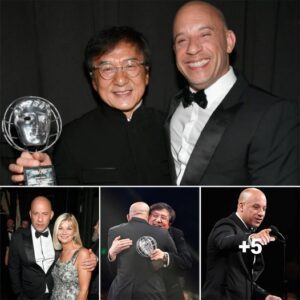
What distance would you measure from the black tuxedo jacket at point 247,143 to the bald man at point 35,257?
0.72 m

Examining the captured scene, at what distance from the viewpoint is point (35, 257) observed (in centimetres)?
263

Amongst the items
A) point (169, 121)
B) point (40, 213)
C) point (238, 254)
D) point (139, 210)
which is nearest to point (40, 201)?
point (40, 213)

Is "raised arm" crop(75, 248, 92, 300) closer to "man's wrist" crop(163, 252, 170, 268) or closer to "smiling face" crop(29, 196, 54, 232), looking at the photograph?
"smiling face" crop(29, 196, 54, 232)

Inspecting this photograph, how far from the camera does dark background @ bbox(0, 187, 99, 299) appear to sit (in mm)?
2613

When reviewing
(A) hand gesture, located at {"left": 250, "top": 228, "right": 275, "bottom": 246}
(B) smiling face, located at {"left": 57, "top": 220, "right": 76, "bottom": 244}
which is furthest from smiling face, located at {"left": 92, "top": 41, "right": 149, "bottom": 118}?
(A) hand gesture, located at {"left": 250, "top": 228, "right": 275, "bottom": 246}

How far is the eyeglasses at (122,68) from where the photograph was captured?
9.50 ft

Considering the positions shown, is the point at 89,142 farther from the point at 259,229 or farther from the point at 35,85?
the point at 259,229

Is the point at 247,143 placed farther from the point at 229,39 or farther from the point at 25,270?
the point at 25,270

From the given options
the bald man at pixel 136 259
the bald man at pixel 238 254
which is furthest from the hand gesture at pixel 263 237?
the bald man at pixel 136 259

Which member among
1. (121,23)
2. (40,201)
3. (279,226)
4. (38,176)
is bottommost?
(279,226)

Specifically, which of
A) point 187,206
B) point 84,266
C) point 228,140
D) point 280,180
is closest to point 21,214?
point 84,266

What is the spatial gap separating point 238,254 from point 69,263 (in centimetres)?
80

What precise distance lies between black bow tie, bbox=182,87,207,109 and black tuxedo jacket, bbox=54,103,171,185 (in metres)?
0.21

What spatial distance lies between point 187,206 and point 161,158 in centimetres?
49
